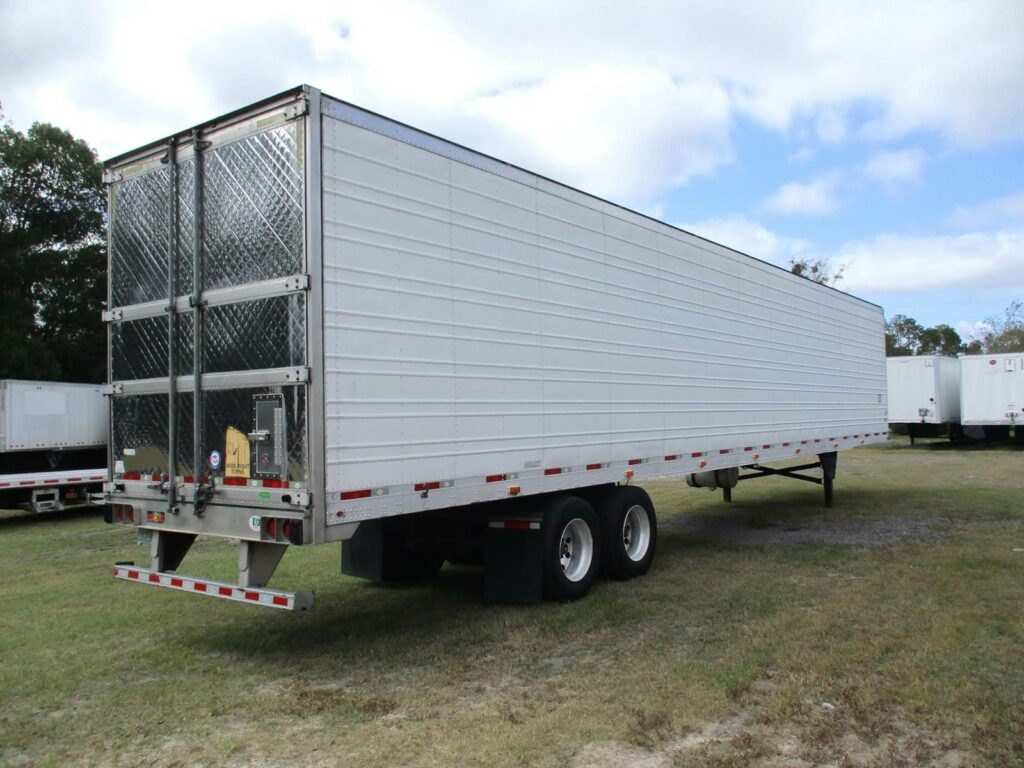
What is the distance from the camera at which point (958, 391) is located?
28438mm

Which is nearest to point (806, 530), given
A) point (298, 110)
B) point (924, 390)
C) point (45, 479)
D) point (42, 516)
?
point (298, 110)

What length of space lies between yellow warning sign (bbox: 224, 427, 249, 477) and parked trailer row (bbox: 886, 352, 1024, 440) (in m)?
25.3

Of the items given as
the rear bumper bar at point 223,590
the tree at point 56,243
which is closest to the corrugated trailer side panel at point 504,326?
the rear bumper bar at point 223,590

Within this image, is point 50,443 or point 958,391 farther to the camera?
point 958,391

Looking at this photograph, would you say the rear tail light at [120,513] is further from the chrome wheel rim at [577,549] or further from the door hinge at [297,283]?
the chrome wheel rim at [577,549]

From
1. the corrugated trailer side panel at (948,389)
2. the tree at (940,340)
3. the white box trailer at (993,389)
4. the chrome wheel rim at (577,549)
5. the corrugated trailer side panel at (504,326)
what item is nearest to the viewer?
the corrugated trailer side panel at (504,326)

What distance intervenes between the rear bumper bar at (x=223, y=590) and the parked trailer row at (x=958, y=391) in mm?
25419

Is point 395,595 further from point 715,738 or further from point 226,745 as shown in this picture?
point 715,738

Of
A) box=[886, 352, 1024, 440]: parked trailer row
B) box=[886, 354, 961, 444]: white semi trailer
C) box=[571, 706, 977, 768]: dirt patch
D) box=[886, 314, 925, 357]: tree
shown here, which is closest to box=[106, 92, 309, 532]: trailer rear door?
box=[571, 706, 977, 768]: dirt patch

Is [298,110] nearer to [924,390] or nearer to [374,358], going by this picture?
[374,358]

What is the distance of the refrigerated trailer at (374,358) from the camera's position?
540cm

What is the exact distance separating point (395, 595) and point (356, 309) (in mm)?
3438

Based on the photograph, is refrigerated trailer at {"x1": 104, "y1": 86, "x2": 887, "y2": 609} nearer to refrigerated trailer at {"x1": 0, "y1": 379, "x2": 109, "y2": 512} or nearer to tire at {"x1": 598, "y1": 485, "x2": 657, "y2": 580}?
tire at {"x1": 598, "y1": 485, "x2": 657, "y2": 580}

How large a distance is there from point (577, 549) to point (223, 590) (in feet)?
10.6
